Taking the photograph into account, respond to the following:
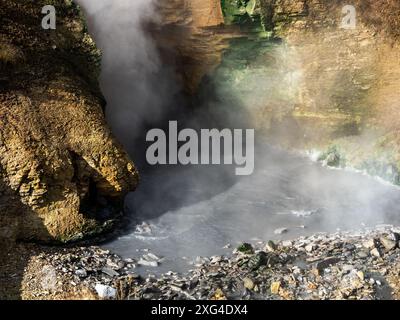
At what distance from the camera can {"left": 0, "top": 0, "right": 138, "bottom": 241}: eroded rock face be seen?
31.9 feet

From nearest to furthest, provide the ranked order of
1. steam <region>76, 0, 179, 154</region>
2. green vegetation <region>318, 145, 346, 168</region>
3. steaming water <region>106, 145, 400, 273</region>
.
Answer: steaming water <region>106, 145, 400, 273</region>
steam <region>76, 0, 179, 154</region>
green vegetation <region>318, 145, 346, 168</region>

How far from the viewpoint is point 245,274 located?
30.6 feet

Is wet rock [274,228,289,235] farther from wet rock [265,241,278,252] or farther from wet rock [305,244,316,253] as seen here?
wet rock [305,244,316,253]

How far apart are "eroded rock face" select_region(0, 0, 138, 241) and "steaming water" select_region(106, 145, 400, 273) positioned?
1264 mm

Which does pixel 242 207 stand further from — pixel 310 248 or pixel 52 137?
pixel 52 137

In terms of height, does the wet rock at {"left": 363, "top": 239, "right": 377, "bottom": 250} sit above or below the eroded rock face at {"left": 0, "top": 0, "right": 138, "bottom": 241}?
below

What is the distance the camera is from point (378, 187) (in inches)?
522

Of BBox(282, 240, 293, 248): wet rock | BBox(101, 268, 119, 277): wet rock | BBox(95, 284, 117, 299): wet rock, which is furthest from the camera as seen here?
BBox(282, 240, 293, 248): wet rock

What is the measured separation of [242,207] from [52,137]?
5132mm

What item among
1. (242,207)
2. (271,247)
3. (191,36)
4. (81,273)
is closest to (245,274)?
(271,247)

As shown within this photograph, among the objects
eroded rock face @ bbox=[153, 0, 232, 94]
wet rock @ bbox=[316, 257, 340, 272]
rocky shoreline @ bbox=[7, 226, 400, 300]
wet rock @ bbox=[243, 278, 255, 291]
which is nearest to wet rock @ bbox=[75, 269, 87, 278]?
rocky shoreline @ bbox=[7, 226, 400, 300]

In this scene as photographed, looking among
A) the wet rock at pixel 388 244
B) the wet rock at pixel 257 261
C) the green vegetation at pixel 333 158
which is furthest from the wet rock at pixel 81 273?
the green vegetation at pixel 333 158

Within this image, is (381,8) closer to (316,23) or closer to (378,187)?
(316,23)

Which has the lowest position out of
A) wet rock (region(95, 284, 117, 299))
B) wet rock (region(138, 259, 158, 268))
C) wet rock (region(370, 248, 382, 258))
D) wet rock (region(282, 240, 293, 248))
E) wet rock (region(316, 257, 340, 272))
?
wet rock (region(95, 284, 117, 299))
